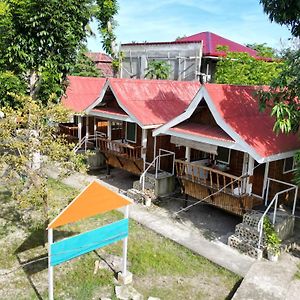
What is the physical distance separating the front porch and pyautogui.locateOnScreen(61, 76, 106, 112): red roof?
30.2 feet

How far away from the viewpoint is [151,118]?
15.2 m

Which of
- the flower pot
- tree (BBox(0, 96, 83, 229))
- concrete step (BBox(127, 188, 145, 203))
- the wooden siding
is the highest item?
tree (BBox(0, 96, 83, 229))

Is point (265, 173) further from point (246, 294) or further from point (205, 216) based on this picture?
point (246, 294)

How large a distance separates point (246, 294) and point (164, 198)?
6903 millimetres

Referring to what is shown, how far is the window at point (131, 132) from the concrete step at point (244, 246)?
7.98 m

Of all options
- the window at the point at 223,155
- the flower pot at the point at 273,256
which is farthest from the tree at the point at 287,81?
the window at the point at 223,155

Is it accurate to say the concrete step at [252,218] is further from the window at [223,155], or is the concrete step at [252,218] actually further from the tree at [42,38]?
the tree at [42,38]

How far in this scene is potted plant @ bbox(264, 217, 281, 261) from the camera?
10.1m

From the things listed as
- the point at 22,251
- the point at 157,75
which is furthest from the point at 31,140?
the point at 157,75

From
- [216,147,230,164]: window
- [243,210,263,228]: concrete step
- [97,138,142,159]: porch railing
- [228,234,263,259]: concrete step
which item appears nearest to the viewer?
[228,234,263,259]: concrete step

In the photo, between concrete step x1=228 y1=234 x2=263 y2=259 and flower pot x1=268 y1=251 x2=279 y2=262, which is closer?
flower pot x1=268 y1=251 x2=279 y2=262

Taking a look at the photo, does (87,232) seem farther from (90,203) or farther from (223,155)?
(223,155)

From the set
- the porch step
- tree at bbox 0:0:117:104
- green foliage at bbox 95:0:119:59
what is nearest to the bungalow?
the porch step

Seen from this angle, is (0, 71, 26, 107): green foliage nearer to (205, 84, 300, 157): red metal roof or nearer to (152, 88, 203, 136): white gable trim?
(152, 88, 203, 136): white gable trim
